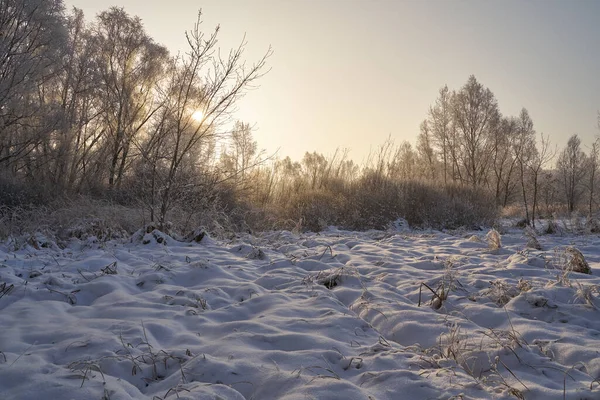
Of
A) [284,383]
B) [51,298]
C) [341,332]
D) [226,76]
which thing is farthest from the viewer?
[226,76]

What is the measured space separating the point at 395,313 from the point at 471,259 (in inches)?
103

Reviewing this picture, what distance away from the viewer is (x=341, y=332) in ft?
8.74

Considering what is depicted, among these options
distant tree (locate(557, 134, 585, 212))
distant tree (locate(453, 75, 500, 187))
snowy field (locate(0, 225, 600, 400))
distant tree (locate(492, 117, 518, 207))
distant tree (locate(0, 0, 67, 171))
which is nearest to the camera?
snowy field (locate(0, 225, 600, 400))

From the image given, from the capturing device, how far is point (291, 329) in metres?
2.67

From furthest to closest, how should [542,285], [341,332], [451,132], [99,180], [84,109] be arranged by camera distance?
[451,132] < [84,109] < [99,180] < [542,285] < [341,332]

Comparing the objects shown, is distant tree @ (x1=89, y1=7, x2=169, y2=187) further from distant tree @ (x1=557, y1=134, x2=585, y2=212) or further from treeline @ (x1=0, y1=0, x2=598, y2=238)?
distant tree @ (x1=557, y1=134, x2=585, y2=212)

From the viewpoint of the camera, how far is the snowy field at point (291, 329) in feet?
6.21

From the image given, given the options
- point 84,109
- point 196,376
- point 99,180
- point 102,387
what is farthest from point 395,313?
point 84,109

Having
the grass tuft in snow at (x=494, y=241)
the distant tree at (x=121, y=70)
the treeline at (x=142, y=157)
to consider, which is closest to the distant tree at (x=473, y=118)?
the treeline at (x=142, y=157)

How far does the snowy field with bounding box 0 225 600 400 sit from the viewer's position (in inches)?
74.5

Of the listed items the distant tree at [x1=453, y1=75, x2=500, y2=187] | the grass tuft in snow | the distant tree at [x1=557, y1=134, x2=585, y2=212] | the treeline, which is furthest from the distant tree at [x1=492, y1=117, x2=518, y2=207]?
the grass tuft in snow

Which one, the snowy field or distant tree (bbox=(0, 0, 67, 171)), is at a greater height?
distant tree (bbox=(0, 0, 67, 171))

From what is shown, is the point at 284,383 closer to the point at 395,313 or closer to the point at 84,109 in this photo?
the point at 395,313

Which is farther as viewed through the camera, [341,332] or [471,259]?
[471,259]
